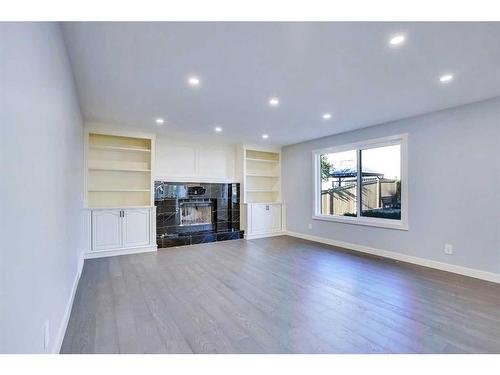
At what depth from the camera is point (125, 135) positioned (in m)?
4.97

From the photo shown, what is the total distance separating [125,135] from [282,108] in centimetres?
315

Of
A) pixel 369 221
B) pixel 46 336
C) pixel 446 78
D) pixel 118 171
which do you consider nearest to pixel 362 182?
pixel 369 221

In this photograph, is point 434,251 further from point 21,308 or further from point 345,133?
point 21,308

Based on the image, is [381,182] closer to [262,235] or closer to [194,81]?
[262,235]

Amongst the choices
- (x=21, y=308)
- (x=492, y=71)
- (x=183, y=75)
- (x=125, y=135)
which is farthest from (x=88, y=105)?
(x=492, y=71)

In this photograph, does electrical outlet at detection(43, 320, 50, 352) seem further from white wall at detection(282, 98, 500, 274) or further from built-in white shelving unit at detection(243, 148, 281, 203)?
built-in white shelving unit at detection(243, 148, 281, 203)

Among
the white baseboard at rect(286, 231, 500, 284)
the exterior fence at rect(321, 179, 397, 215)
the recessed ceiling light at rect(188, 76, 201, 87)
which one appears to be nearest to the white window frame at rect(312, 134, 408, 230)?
the exterior fence at rect(321, 179, 397, 215)

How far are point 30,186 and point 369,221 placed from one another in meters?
4.93

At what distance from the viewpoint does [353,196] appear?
5.26 m

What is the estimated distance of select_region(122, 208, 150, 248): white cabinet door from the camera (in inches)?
191

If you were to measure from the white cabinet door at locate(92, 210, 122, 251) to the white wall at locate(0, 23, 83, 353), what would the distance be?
9.11 feet

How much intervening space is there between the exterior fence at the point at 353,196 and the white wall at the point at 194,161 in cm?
235

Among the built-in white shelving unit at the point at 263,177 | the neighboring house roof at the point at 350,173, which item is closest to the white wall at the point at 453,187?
the neighboring house roof at the point at 350,173

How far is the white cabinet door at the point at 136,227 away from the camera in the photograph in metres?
4.86
